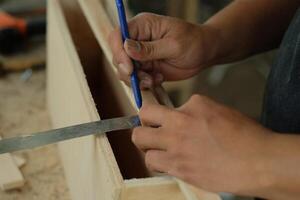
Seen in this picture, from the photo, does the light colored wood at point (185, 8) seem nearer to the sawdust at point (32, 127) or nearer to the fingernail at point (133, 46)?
the sawdust at point (32, 127)

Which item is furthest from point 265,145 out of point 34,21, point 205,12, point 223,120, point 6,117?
point 205,12

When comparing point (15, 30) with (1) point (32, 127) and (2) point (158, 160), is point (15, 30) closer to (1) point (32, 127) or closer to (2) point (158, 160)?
(1) point (32, 127)

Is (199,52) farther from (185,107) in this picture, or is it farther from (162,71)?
(185,107)

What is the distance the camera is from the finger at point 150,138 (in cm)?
57

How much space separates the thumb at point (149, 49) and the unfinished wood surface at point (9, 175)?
27 centimetres

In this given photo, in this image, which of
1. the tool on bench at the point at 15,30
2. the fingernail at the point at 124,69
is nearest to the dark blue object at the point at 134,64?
the fingernail at the point at 124,69

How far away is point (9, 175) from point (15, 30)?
440 millimetres

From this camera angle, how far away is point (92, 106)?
0.67 m

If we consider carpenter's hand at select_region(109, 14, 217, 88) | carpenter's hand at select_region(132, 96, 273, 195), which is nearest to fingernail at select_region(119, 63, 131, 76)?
carpenter's hand at select_region(109, 14, 217, 88)

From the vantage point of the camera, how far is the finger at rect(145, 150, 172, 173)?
564 mm

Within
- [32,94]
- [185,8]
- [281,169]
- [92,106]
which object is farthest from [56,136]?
[185,8]

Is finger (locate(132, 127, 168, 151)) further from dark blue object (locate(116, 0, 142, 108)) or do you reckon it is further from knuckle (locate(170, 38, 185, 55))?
knuckle (locate(170, 38, 185, 55))

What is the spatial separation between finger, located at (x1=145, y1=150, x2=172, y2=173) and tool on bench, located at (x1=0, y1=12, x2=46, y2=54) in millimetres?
618

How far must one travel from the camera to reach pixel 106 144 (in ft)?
1.99
